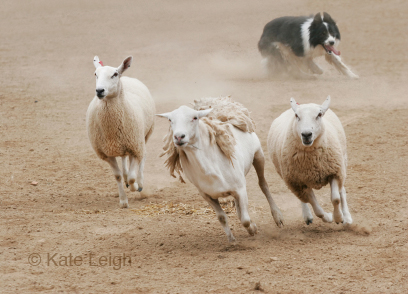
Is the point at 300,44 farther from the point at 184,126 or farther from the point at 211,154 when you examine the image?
the point at 184,126

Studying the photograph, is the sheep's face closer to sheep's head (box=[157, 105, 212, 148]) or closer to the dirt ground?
the dirt ground

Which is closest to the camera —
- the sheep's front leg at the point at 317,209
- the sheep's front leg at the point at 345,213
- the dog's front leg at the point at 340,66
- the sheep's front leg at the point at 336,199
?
the sheep's front leg at the point at 336,199

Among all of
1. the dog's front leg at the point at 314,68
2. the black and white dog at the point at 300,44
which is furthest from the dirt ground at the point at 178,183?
the black and white dog at the point at 300,44

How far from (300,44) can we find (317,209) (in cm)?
940

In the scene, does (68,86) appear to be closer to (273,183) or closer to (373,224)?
(273,183)

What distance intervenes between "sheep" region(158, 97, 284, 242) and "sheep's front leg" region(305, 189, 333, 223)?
2.38ft

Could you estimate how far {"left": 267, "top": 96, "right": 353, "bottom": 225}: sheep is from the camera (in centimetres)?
582

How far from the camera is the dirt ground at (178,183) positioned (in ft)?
17.2

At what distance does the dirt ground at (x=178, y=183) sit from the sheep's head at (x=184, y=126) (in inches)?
47.6

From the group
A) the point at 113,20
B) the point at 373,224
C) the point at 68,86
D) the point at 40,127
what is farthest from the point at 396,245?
the point at 113,20

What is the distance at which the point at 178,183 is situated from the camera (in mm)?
9117

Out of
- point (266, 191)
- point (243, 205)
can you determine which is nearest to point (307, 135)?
point (243, 205)

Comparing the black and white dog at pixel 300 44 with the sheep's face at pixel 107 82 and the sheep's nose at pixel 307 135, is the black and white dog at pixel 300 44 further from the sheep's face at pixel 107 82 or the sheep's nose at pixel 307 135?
the sheep's nose at pixel 307 135

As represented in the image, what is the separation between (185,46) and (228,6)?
481 centimetres
